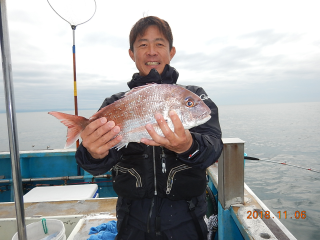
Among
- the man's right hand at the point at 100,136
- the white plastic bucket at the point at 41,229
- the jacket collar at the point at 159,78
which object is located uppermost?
the jacket collar at the point at 159,78

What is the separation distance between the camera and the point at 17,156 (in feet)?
4.06

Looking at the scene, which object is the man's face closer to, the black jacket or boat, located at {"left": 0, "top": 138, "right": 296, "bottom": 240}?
the black jacket

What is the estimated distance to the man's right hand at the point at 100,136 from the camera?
5.64 feet

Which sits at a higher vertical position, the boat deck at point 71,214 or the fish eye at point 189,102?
the fish eye at point 189,102

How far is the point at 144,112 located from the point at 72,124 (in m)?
0.70

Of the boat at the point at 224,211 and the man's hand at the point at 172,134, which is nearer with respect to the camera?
the man's hand at the point at 172,134

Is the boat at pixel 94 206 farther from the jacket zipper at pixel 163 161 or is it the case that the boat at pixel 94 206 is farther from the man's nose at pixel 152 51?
the man's nose at pixel 152 51

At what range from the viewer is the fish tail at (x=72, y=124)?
179 cm

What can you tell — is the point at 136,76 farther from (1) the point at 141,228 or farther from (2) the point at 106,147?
(1) the point at 141,228

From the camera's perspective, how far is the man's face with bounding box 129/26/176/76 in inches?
93.2

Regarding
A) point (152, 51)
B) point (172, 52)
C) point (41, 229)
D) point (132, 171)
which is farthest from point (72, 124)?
point (41, 229)

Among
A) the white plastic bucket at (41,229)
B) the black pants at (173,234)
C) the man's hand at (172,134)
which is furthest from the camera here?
the white plastic bucket at (41,229)

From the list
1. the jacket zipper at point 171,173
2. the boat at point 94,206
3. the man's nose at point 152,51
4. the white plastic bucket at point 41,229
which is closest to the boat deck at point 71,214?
the boat at point 94,206

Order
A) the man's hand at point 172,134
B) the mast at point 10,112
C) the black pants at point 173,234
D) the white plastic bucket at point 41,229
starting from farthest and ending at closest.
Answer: the white plastic bucket at point 41,229 → the black pants at point 173,234 → the man's hand at point 172,134 → the mast at point 10,112
